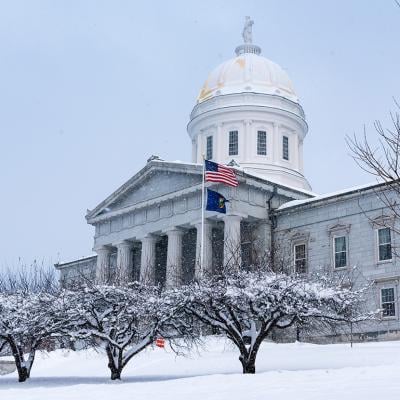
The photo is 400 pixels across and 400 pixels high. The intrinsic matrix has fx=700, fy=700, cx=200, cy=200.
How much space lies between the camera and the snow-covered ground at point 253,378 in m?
14.6

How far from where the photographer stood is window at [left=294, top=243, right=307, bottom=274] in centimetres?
4578

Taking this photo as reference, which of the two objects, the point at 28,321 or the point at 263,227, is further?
the point at 263,227

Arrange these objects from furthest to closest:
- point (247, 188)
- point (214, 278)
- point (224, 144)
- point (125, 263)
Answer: point (224, 144) < point (125, 263) < point (247, 188) < point (214, 278)

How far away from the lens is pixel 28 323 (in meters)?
28.1

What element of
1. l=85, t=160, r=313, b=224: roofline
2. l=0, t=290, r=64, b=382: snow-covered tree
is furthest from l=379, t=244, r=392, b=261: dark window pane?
l=0, t=290, r=64, b=382: snow-covered tree

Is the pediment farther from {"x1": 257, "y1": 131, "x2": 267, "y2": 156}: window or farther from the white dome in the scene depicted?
the white dome

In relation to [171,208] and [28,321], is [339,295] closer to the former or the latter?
[28,321]


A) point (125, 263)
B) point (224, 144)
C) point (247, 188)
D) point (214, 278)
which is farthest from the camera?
point (224, 144)

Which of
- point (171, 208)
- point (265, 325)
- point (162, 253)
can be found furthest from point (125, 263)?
point (265, 325)

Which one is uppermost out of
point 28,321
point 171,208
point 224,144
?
point 224,144

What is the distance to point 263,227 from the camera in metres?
48.6

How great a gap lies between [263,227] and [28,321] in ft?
77.6

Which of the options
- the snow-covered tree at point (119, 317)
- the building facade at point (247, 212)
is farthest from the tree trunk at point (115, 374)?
the building facade at point (247, 212)

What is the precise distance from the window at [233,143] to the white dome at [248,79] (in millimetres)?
4112
